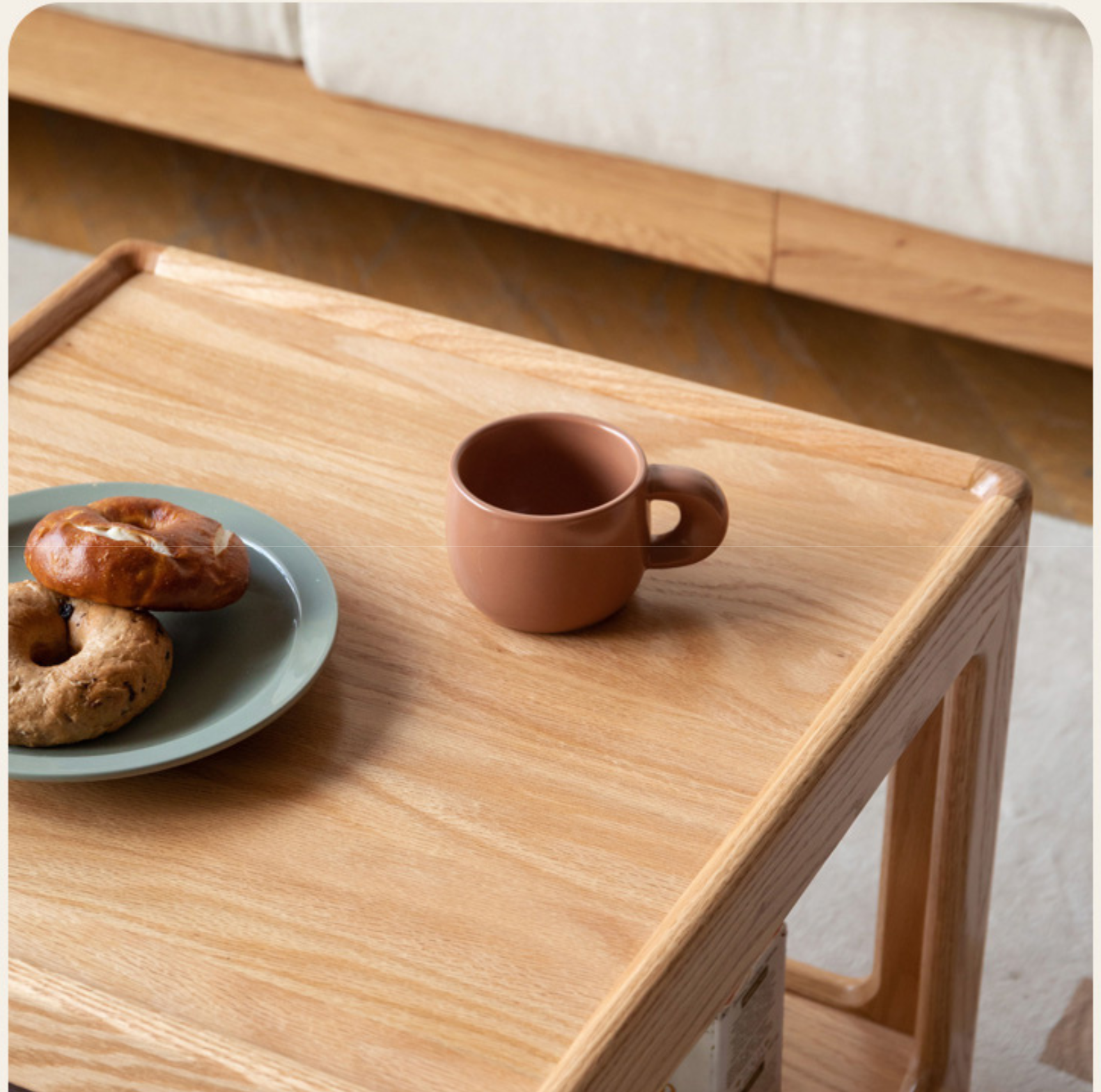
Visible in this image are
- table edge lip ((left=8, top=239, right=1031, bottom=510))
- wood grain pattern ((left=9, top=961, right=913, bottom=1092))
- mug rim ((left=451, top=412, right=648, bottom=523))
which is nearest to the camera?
wood grain pattern ((left=9, top=961, right=913, bottom=1092))

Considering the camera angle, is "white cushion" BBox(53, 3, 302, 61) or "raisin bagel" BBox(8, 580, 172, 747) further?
"white cushion" BBox(53, 3, 302, 61)

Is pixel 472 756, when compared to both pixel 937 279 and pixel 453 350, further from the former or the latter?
pixel 937 279

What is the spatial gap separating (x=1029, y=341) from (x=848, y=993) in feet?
2.00

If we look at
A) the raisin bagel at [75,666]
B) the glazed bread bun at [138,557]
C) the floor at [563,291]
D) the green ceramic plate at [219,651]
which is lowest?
the floor at [563,291]

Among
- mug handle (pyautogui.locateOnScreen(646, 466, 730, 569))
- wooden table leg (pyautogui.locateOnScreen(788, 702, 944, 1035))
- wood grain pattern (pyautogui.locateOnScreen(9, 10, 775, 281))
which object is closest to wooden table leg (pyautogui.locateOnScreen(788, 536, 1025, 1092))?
wooden table leg (pyautogui.locateOnScreen(788, 702, 944, 1035))

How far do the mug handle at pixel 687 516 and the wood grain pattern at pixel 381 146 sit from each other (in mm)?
746

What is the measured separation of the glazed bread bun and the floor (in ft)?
2.89

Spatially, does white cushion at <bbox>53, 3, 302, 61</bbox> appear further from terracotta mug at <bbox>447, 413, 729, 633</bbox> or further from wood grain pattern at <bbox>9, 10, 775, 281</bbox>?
terracotta mug at <bbox>447, 413, 729, 633</bbox>

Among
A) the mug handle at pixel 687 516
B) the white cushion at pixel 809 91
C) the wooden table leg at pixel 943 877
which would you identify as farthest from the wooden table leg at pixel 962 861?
the white cushion at pixel 809 91

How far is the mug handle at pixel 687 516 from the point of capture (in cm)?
58

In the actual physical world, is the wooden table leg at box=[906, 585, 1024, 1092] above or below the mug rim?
below

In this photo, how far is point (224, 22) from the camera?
55.0 inches

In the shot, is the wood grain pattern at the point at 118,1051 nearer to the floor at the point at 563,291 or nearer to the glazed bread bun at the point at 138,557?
the glazed bread bun at the point at 138,557

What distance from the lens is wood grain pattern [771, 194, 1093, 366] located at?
1217mm
